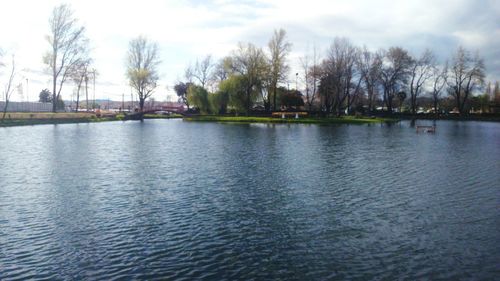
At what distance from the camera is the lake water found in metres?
10.8

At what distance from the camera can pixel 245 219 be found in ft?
49.0

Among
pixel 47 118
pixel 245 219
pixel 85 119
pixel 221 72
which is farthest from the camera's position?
pixel 221 72

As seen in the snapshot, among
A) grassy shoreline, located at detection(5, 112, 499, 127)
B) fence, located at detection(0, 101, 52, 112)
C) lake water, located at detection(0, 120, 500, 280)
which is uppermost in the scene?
fence, located at detection(0, 101, 52, 112)

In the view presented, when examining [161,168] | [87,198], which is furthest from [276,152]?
[87,198]

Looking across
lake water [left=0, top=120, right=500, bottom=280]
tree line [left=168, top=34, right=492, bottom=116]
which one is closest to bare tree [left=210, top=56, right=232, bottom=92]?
tree line [left=168, top=34, right=492, bottom=116]

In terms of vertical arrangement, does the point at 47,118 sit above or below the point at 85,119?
above

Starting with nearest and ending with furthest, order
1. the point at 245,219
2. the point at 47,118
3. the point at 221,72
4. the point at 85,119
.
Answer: the point at 245,219, the point at 47,118, the point at 85,119, the point at 221,72

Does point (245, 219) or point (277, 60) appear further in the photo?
point (277, 60)

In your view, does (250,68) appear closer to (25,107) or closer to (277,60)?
(277,60)

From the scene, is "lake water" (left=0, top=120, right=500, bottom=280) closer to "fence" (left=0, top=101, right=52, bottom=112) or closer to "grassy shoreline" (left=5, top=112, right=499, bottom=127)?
"grassy shoreline" (left=5, top=112, right=499, bottom=127)

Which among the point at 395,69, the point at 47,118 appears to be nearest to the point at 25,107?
the point at 47,118

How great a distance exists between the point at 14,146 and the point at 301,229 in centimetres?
3171

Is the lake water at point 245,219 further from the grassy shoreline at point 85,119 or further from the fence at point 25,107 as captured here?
the fence at point 25,107

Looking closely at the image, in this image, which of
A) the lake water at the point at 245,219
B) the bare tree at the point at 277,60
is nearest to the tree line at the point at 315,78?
the bare tree at the point at 277,60
